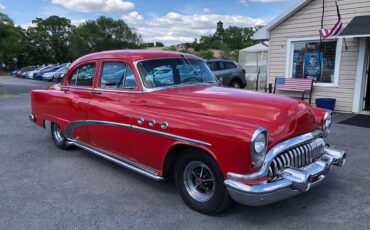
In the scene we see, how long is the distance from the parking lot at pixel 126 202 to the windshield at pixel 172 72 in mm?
1468

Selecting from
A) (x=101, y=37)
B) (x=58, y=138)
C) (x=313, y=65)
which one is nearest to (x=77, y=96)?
(x=58, y=138)

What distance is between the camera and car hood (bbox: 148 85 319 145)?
335 cm

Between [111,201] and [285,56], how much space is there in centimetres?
904

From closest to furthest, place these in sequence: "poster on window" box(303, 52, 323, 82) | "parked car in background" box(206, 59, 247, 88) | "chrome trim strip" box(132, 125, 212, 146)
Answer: "chrome trim strip" box(132, 125, 212, 146) → "poster on window" box(303, 52, 323, 82) → "parked car in background" box(206, 59, 247, 88)

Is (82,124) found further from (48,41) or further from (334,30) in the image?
(48,41)

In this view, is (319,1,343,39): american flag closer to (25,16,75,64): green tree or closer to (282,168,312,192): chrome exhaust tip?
(282,168,312,192): chrome exhaust tip

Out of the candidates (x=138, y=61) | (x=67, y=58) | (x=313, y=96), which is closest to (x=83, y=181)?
(x=138, y=61)

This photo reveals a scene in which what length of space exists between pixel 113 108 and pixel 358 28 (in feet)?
24.9

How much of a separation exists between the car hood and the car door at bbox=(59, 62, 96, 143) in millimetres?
1532

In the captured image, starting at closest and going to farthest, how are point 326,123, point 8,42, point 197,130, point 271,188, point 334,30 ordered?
point 271,188
point 197,130
point 326,123
point 334,30
point 8,42

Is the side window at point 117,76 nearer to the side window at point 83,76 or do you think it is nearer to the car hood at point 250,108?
the side window at point 83,76

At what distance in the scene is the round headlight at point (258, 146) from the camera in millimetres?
2965

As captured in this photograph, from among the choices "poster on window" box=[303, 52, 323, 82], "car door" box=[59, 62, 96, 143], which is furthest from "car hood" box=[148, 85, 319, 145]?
"poster on window" box=[303, 52, 323, 82]

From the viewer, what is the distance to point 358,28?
8688 millimetres
